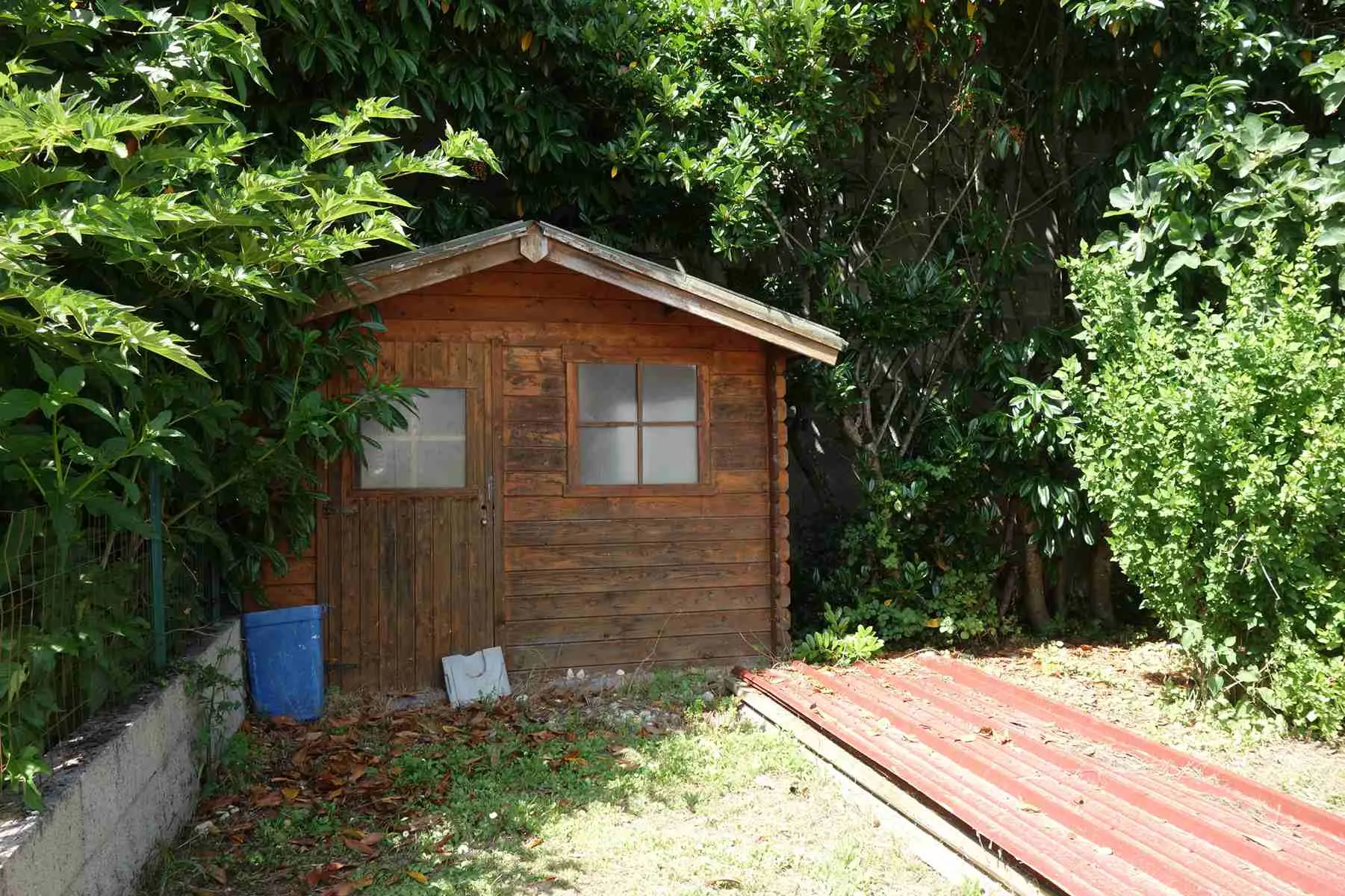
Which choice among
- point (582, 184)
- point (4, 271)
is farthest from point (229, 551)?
point (582, 184)

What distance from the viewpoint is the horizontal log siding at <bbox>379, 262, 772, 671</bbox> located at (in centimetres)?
686

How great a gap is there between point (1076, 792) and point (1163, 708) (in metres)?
2.22

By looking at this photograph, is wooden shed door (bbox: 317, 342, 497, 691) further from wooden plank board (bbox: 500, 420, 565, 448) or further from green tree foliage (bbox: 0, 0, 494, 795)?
green tree foliage (bbox: 0, 0, 494, 795)

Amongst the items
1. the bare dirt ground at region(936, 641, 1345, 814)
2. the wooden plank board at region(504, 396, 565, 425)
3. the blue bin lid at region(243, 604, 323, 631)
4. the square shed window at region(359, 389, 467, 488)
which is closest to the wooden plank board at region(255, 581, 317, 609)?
the blue bin lid at region(243, 604, 323, 631)

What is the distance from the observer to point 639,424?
7207mm

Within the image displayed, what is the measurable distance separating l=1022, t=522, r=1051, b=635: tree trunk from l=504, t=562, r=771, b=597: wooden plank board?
249cm

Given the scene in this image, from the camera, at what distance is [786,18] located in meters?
7.40

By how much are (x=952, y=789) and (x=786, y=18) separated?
18.2 ft

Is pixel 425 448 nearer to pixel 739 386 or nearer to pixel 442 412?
pixel 442 412

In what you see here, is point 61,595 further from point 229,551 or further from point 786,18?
→ point 786,18

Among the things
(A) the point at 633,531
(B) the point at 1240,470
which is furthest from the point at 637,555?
(B) the point at 1240,470

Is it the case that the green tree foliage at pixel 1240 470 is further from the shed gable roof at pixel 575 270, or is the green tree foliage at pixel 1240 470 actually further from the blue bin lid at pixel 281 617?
the blue bin lid at pixel 281 617

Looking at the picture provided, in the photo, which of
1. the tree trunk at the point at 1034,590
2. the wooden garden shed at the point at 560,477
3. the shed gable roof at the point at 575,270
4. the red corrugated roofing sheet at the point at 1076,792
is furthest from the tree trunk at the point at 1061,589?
the shed gable roof at the point at 575,270

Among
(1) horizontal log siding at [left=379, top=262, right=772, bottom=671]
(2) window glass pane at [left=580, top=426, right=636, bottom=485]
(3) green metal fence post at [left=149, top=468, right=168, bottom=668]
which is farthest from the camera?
(2) window glass pane at [left=580, top=426, right=636, bottom=485]
